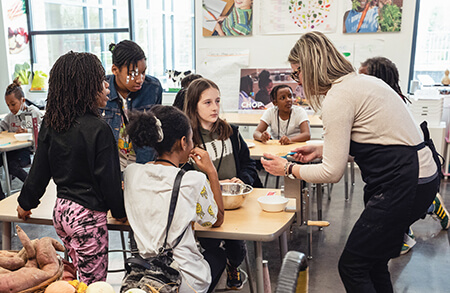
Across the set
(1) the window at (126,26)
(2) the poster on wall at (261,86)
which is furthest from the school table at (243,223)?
(1) the window at (126,26)

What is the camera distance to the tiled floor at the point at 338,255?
2580 millimetres

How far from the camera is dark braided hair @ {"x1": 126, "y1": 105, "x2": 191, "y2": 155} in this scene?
1.61 m

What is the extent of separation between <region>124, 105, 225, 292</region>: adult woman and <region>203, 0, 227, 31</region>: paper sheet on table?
421cm

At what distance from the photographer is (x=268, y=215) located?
180cm

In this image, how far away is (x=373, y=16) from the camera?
200 inches

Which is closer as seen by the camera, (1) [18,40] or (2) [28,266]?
(2) [28,266]

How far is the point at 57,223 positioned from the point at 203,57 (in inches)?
175

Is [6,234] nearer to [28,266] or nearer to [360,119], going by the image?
[28,266]

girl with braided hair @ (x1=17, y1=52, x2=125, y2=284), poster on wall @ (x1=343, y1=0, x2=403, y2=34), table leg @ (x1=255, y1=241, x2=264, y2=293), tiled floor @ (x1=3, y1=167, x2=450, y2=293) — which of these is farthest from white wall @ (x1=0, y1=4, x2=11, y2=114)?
table leg @ (x1=255, y1=241, x2=264, y2=293)

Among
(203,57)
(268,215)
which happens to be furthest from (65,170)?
(203,57)

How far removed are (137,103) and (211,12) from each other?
3672 millimetres

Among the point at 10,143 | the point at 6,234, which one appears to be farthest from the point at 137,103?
the point at 10,143

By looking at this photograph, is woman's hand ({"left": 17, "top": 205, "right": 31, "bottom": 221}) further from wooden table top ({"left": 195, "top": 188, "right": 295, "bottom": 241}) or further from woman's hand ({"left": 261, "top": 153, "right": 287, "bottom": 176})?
woman's hand ({"left": 261, "top": 153, "right": 287, "bottom": 176})

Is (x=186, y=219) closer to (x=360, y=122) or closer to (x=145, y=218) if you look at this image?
(x=145, y=218)
